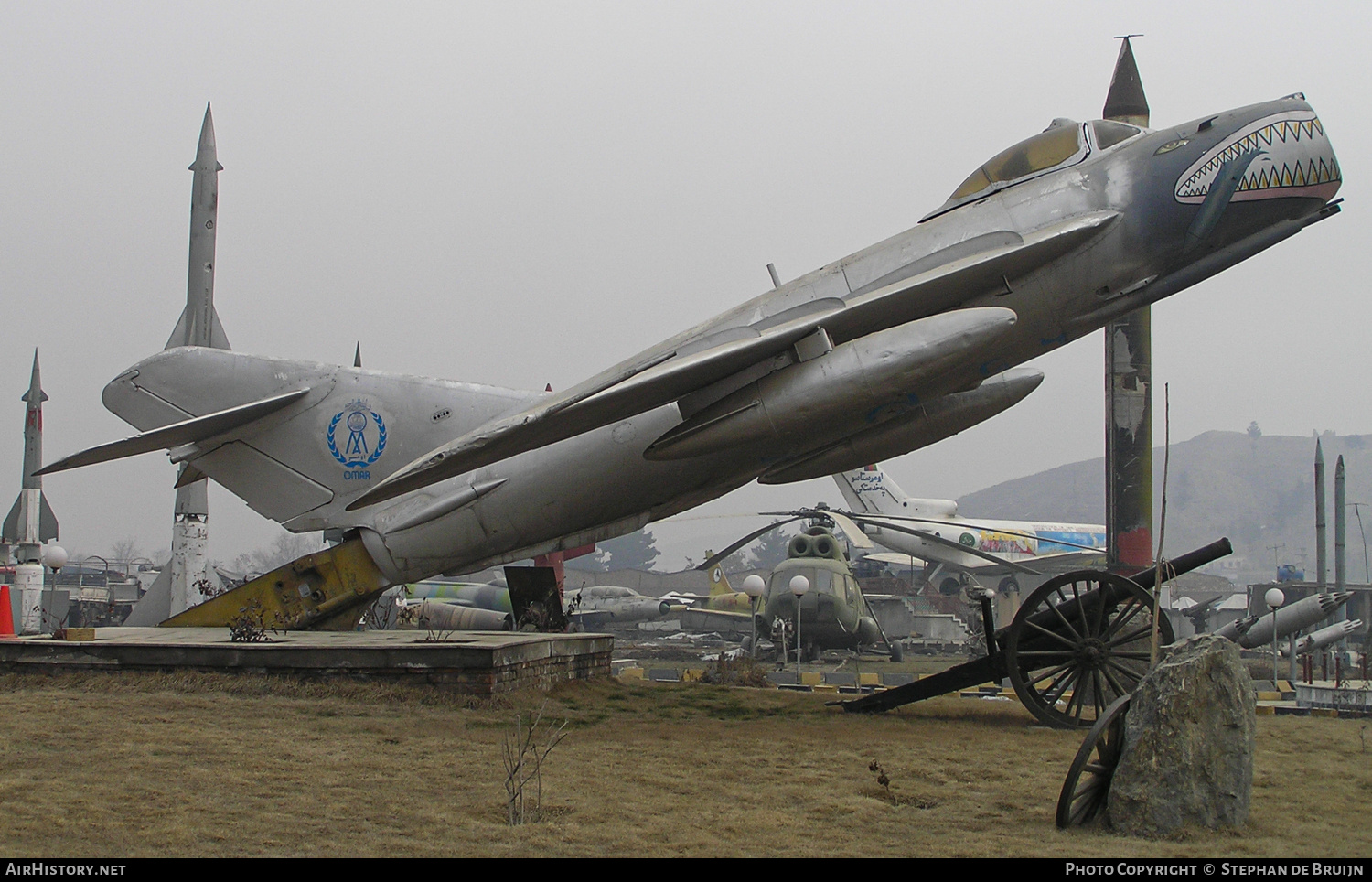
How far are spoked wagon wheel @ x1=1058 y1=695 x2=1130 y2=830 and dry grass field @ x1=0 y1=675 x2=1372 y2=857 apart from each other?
0.56 feet

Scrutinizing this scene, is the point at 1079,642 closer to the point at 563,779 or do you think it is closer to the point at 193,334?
the point at 563,779

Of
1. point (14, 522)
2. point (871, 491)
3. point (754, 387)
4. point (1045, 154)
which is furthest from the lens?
point (871, 491)

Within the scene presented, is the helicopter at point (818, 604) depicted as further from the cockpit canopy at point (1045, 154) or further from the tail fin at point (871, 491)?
the tail fin at point (871, 491)

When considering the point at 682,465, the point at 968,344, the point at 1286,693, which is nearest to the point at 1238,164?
the point at 968,344

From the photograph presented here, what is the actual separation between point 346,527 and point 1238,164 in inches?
374

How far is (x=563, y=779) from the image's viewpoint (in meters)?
7.34

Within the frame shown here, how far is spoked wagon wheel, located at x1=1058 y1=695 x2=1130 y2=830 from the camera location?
5785mm

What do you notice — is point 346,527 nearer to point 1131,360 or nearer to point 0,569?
point 1131,360

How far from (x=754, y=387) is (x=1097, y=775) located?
440cm

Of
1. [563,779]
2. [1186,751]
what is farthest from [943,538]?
[1186,751]

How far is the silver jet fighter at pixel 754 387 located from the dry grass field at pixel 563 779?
1936mm

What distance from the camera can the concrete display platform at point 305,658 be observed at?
1071cm

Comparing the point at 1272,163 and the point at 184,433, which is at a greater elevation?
the point at 1272,163

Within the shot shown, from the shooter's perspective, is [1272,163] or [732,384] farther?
[732,384]
